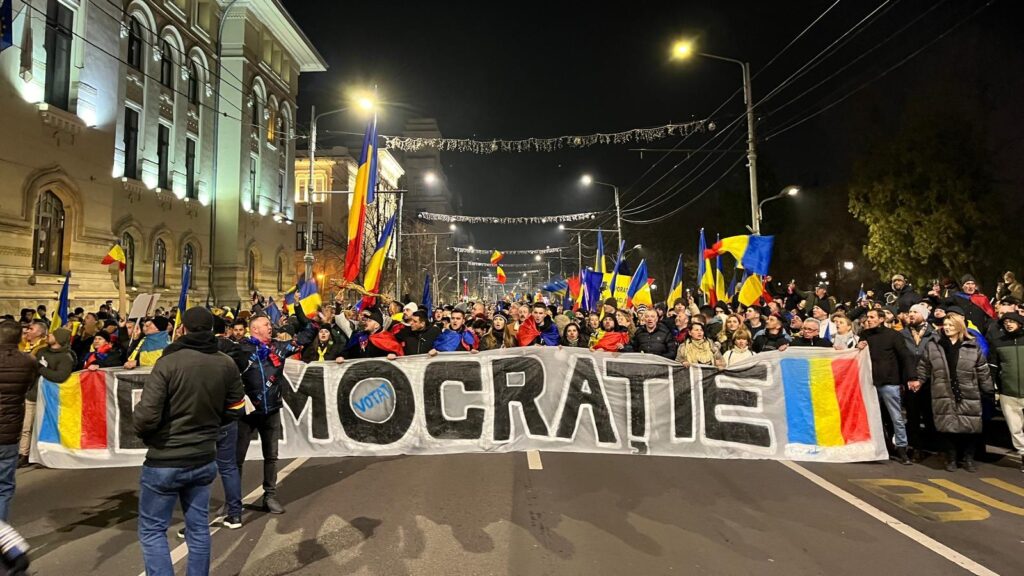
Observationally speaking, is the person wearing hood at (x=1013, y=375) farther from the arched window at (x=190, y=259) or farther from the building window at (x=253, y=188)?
the building window at (x=253, y=188)

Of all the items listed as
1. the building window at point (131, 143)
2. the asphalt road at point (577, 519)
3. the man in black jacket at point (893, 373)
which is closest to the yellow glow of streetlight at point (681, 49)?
the man in black jacket at point (893, 373)

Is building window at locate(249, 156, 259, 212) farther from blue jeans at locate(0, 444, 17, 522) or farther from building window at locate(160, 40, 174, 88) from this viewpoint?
blue jeans at locate(0, 444, 17, 522)

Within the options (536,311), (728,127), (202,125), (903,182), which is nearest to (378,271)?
(536,311)

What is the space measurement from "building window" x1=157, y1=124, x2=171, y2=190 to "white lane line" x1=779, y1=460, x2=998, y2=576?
1005 inches

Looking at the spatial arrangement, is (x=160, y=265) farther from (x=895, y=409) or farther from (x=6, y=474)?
(x=895, y=409)

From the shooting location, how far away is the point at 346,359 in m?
7.73

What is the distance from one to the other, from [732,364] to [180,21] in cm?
2681

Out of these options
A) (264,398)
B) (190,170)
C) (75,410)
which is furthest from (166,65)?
(264,398)

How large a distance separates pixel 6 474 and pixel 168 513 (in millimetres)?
1874

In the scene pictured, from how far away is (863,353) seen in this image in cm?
721

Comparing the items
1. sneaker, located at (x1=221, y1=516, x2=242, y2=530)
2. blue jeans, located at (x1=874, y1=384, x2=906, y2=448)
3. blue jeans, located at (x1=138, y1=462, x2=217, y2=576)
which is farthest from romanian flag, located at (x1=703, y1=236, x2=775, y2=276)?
blue jeans, located at (x1=138, y1=462, x2=217, y2=576)

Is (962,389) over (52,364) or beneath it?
beneath

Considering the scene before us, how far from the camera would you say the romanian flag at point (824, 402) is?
6988 mm

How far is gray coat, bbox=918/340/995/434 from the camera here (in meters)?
6.60
